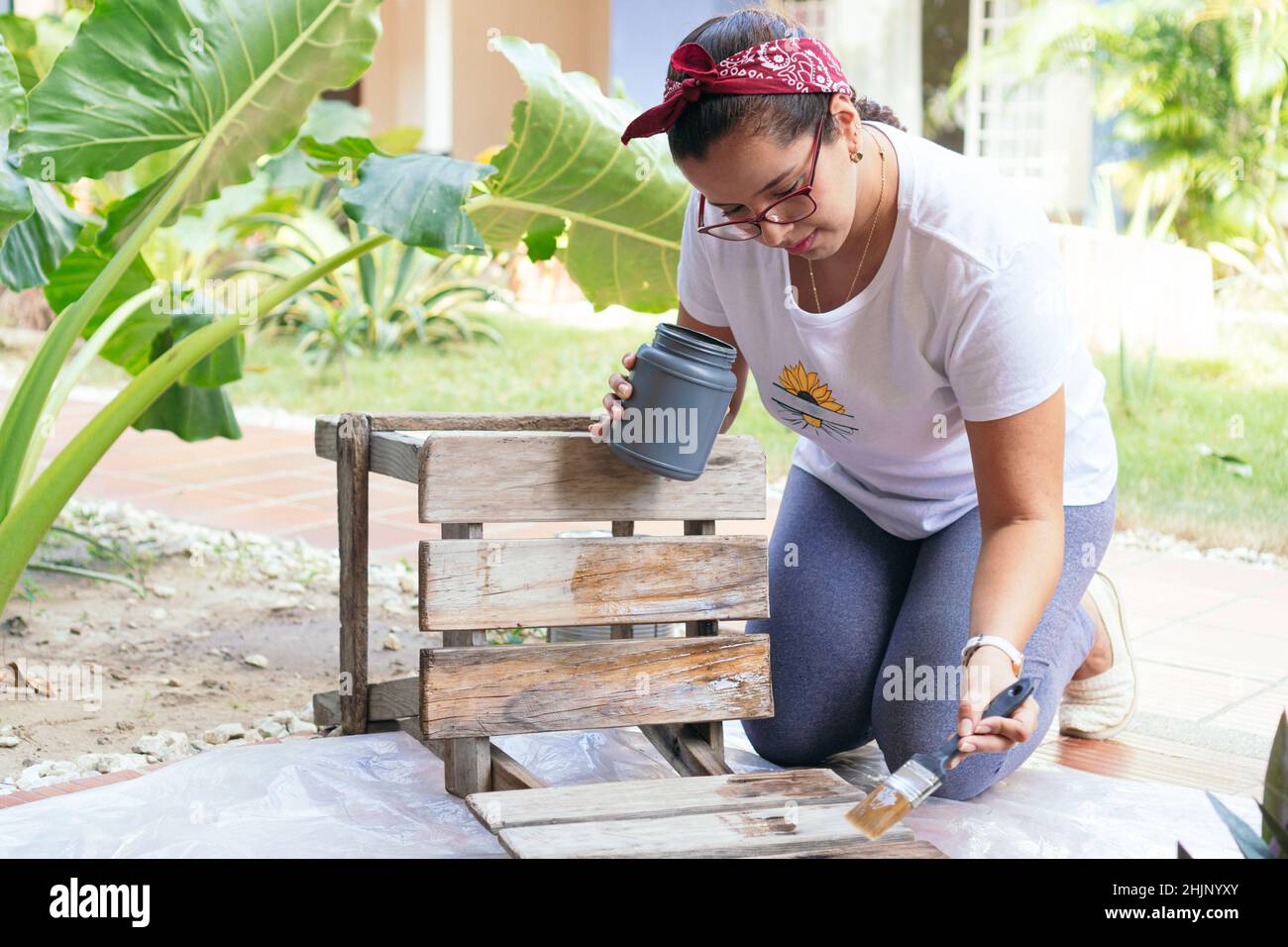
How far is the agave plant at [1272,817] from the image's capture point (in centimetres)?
95

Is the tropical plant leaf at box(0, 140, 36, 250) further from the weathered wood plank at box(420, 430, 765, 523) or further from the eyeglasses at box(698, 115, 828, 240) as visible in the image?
the eyeglasses at box(698, 115, 828, 240)

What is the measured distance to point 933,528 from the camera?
81.0 inches

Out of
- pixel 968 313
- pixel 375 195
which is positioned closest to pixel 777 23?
pixel 968 313

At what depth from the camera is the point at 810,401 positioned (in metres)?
1.90

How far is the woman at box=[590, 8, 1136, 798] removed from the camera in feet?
4.88

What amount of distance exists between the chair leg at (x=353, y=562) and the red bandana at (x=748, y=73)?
738 millimetres

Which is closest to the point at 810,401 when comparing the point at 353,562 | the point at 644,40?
the point at 353,562

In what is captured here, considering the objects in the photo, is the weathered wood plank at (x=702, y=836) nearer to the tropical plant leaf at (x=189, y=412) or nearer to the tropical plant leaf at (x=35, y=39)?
the tropical plant leaf at (x=189, y=412)

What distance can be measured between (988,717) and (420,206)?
118 centimetres

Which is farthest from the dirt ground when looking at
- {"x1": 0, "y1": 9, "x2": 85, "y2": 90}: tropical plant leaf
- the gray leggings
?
{"x1": 0, "y1": 9, "x2": 85, "y2": 90}: tropical plant leaf

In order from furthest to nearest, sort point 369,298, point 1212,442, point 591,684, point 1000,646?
point 369,298 → point 1212,442 → point 591,684 → point 1000,646

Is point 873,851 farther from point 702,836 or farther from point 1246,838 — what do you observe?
point 1246,838
